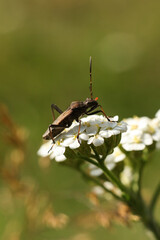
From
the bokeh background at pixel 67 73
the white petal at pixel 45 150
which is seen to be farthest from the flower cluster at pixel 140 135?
the bokeh background at pixel 67 73

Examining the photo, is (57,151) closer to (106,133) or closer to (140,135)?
(106,133)

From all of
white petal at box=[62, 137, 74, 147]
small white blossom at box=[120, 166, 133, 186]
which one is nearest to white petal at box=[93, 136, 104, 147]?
white petal at box=[62, 137, 74, 147]

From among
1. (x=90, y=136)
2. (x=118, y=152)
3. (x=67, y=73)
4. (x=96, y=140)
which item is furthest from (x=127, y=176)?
(x=67, y=73)

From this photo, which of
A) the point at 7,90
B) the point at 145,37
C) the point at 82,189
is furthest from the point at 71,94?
the point at 145,37

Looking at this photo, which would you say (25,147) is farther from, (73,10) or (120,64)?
(73,10)

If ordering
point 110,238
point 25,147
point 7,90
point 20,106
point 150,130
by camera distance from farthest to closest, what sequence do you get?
point 7,90, point 20,106, point 110,238, point 25,147, point 150,130
